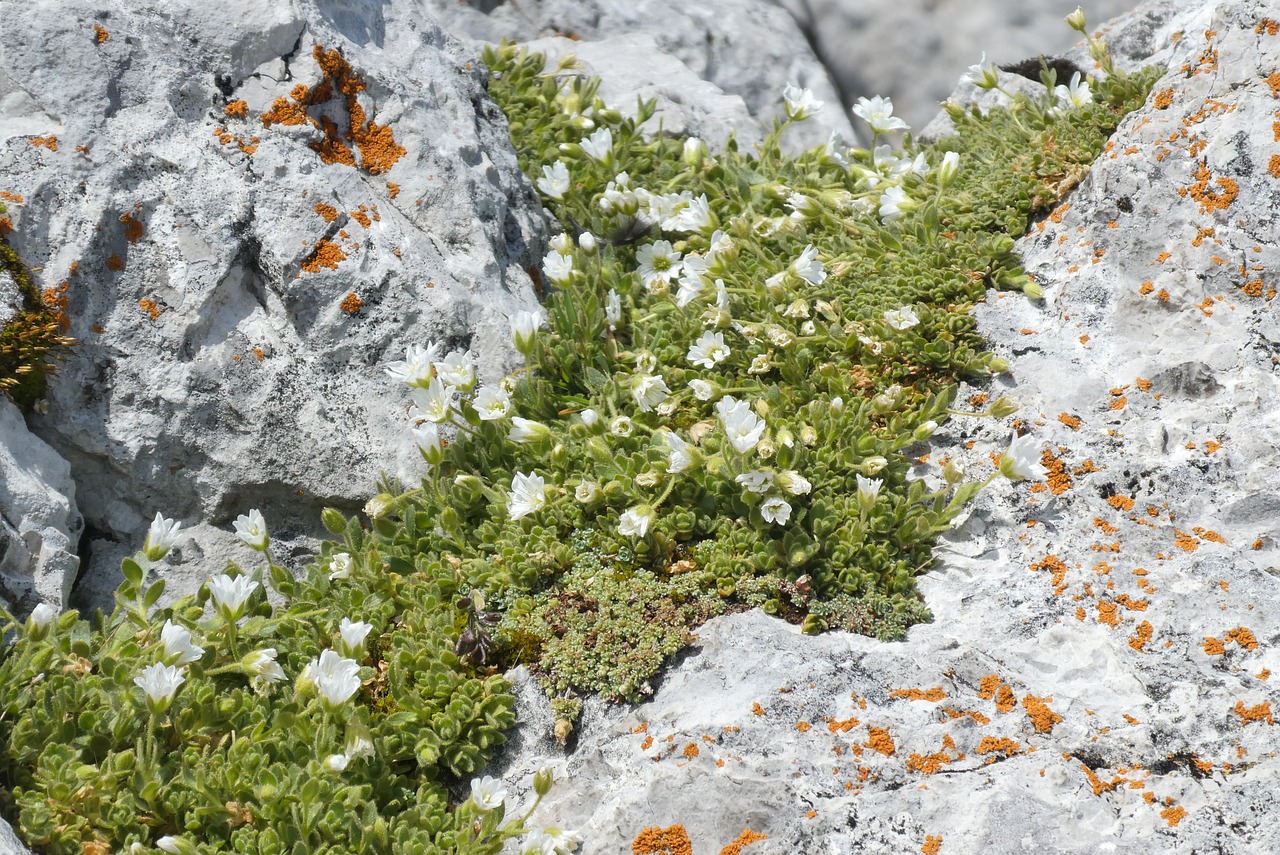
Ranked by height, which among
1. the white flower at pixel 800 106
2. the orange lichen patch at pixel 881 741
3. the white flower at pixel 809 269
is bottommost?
the orange lichen patch at pixel 881 741

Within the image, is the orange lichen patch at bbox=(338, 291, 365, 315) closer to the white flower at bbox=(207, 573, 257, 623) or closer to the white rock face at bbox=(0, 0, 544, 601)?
the white rock face at bbox=(0, 0, 544, 601)

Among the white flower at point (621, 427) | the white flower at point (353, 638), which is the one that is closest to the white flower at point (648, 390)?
the white flower at point (621, 427)

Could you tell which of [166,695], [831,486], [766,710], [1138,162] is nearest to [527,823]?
[766,710]

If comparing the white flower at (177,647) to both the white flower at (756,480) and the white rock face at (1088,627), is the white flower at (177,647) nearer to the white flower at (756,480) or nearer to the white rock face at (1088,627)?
the white rock face at (1088,627)

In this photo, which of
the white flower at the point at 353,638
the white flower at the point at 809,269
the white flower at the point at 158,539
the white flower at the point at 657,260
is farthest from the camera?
the white flower at the point at 657,260

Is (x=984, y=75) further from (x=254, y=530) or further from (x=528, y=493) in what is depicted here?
(x=254, y=530)

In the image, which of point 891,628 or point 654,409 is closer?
point 891,628

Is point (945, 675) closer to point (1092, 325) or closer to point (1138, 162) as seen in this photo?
point (1092, 325)
